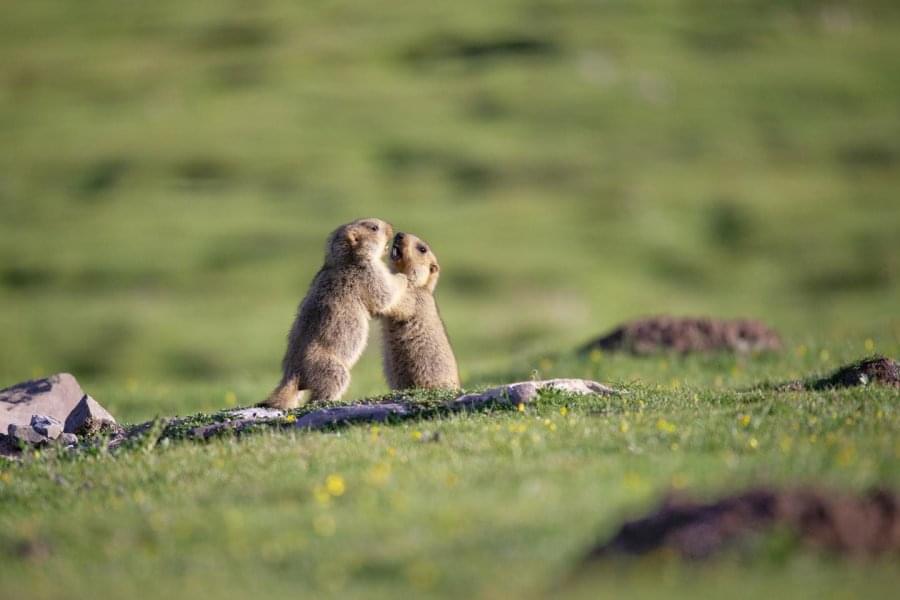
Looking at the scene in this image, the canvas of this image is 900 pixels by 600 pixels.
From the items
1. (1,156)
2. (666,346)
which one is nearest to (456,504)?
(666,346)

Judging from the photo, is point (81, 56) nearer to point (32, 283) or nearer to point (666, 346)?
point (32, 283)

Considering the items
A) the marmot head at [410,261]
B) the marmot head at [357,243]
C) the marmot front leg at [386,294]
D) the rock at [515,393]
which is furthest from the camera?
the marmot head at [410,261]

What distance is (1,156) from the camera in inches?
2516

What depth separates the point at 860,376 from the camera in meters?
13.8

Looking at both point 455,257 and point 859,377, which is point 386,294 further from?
point 455,257

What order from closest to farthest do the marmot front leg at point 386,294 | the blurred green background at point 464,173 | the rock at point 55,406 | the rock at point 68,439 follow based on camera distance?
the rock at point 68,439 < the rock at point 55,406 < the marmot front leg at point 386,294 < the blurred green background at point 464,173

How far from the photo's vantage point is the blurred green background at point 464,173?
132ft

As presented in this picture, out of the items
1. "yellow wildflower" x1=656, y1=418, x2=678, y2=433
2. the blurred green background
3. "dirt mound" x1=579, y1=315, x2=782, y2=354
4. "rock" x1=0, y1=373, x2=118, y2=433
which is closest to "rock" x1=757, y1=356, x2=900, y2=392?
"yellow wildflower" x1=656, y1=418, x2=678, y2=433

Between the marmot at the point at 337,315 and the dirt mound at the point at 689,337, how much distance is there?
313 inches

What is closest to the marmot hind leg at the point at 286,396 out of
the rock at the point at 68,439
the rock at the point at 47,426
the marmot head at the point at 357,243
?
the marmot head at the point at 357,243

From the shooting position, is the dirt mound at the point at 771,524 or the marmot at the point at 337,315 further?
the marmot at the point at 337,315

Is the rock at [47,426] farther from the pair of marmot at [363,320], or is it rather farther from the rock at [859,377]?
the rock at [859,377]

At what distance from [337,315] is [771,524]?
8618 millimetres

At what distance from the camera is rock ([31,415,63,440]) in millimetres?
13895
